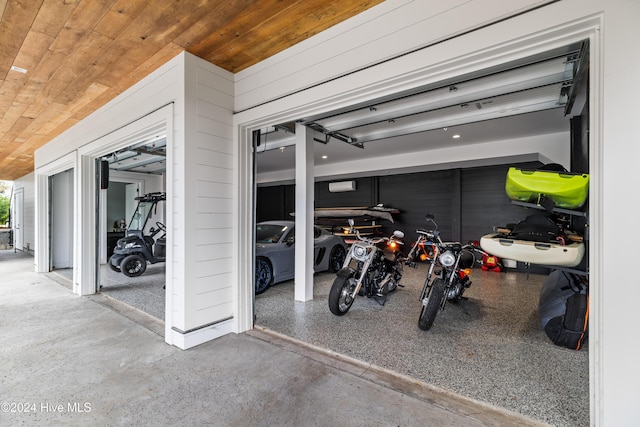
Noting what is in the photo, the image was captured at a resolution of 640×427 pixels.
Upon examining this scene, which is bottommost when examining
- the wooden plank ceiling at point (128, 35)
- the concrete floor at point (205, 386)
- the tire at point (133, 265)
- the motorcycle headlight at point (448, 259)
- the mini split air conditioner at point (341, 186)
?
the concrete floor at point (205, 386)

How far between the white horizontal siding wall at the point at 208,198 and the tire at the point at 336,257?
10.8 ft

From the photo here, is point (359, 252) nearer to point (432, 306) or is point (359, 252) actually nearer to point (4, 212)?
point (432, 306)

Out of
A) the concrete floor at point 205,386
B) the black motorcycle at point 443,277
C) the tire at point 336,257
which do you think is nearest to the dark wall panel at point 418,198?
the tire at point 336,257

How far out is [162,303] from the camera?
4125mm

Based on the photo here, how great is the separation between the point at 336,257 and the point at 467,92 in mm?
4013

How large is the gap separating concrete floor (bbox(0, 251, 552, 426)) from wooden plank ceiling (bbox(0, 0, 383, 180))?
2711 millimetres

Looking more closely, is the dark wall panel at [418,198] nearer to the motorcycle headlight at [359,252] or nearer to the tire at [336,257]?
the tire at [336,257]

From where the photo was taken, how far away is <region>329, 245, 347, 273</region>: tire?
20.2ft

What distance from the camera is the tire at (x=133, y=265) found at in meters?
5.61

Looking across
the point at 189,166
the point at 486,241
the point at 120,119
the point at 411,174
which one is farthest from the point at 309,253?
the point at 411,174

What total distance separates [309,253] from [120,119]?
116 inches

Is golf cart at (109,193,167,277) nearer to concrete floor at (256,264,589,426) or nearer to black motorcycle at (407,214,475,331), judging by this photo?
concrete floor at (256,264,589,426)

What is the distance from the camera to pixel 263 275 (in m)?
4.67

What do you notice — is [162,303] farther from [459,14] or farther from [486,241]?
[459,14]
